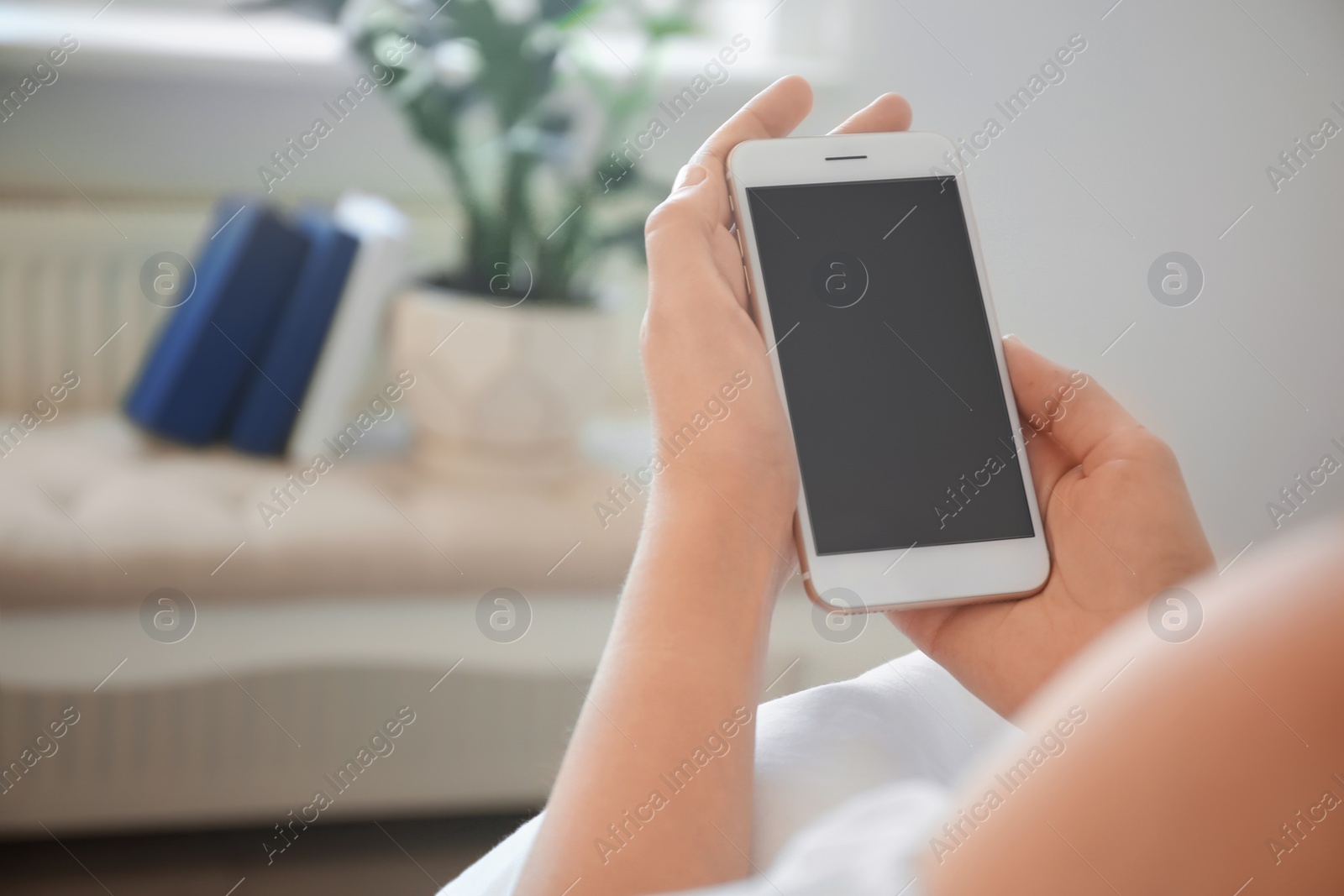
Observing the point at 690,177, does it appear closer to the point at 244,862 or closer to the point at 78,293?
the point at 244,862

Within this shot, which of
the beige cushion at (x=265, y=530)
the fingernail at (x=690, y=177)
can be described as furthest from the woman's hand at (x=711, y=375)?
the beige cushion at (x=265, y=530)

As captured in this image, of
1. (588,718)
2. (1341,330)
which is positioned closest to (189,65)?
(588,718)

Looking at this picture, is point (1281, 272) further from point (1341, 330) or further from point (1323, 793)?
point (1323, 793)

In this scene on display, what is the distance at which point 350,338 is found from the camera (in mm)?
1293

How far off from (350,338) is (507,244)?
9.2 inches

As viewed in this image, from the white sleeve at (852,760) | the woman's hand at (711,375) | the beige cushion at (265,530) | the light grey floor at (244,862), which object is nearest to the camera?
the white sleeve at (852,760)

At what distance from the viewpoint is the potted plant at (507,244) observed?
1.26 meters

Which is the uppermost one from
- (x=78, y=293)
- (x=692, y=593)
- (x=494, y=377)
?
(x=692, y=593)

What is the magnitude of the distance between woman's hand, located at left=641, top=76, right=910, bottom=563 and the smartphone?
0.06 ft

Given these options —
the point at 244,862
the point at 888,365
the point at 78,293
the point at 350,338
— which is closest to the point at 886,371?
the point at 888,365

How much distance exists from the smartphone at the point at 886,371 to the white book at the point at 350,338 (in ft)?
2.67

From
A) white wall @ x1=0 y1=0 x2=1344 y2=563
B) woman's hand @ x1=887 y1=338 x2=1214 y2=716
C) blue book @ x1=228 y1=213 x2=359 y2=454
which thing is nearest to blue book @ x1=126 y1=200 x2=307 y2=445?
blue book @ x1=228 y1=213 x2=359 y2=454

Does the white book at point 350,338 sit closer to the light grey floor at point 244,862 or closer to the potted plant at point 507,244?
the potted plant at point 507,244

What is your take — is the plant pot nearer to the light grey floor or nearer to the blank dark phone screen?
the light grey floor
